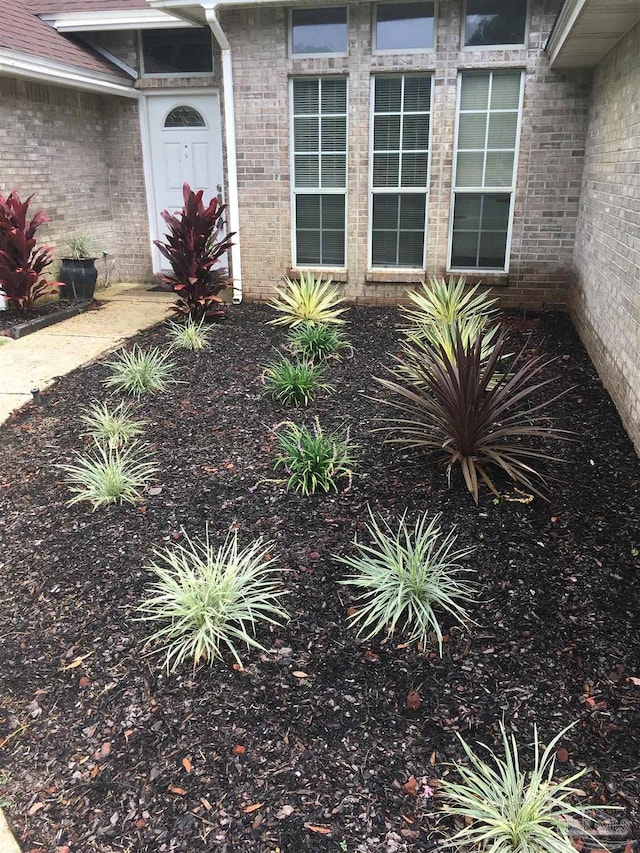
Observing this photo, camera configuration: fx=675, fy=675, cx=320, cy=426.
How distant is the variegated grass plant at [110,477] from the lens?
371 cm

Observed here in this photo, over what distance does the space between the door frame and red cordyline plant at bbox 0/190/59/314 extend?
86.3 inches

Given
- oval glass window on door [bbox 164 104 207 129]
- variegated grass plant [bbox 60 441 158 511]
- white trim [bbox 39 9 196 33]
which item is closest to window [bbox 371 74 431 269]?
white trim [bbox 39 9 196 33]

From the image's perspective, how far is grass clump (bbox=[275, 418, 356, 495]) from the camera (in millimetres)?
3779

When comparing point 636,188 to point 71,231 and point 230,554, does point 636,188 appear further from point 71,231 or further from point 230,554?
point 71,231

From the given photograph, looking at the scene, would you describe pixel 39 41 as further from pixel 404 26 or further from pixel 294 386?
pixel 294 386

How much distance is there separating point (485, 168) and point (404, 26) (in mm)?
1734

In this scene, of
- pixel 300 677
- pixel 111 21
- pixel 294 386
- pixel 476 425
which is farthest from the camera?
pixel 111 21

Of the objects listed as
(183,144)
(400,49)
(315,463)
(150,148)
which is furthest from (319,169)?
(315,463)

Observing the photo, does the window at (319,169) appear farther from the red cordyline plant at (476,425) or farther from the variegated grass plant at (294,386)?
the red cordyline plant at (476,425)

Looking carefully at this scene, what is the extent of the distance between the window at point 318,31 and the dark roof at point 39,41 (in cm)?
270

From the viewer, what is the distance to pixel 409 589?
2.80 metres

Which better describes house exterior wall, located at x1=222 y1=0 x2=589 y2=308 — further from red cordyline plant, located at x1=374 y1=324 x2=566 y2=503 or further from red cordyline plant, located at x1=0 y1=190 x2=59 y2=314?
red cordyline plant, located at x1=374 y1=324 x2=566 y2=503

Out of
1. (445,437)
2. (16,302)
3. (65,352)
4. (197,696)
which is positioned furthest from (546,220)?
(197,696)

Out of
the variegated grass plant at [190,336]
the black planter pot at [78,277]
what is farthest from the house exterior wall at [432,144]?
the black planter pot at [78,277]
